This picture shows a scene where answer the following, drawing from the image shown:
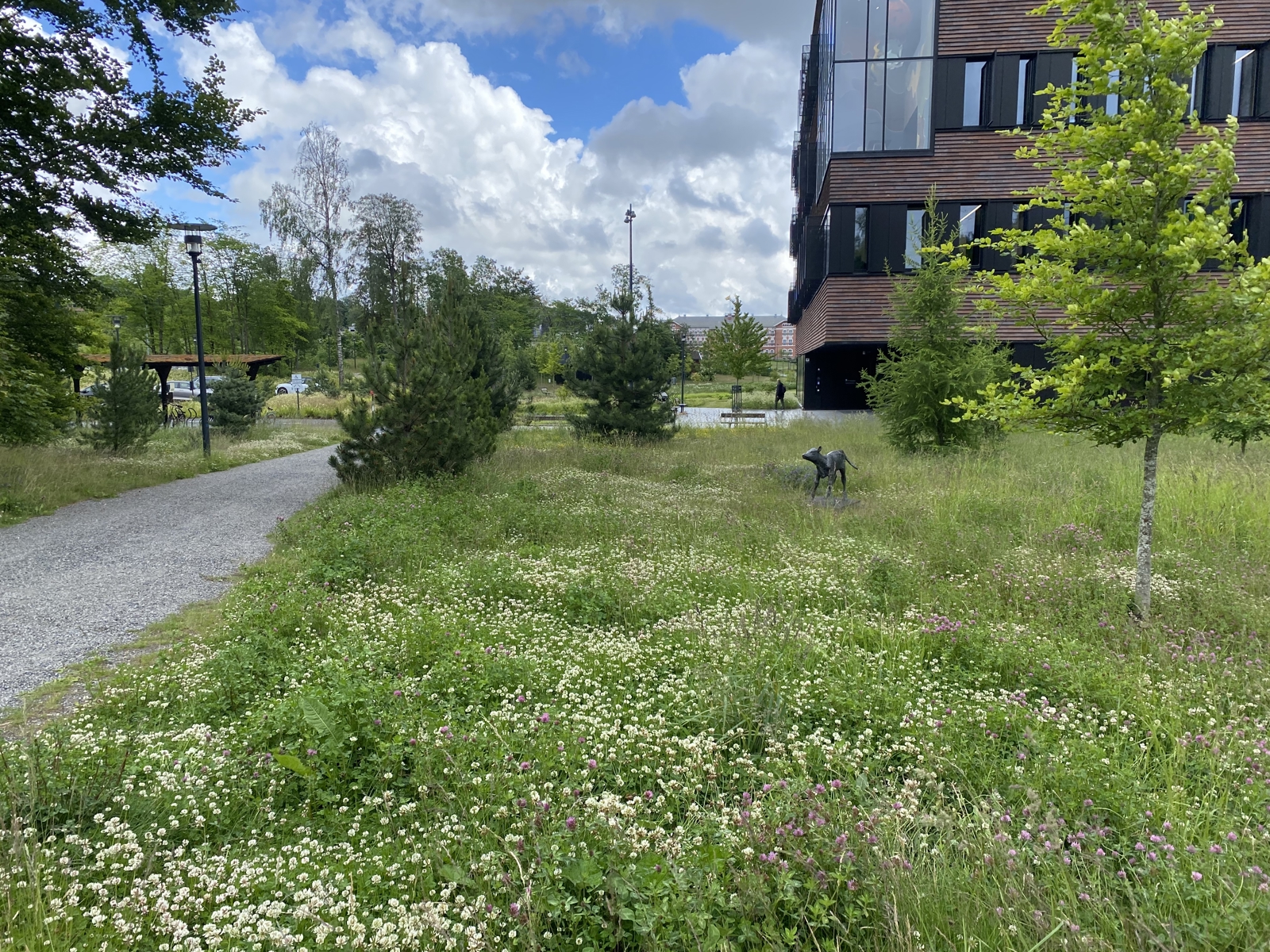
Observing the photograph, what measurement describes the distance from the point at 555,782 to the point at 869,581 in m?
4.09

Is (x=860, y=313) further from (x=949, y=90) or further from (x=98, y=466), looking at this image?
(x=98, y=466)

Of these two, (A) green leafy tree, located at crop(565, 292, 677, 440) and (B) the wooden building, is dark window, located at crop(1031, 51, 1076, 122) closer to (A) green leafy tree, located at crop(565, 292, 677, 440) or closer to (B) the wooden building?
(B) the wooden building

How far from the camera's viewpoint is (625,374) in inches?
730

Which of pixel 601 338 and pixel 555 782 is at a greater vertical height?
pixel 601 338

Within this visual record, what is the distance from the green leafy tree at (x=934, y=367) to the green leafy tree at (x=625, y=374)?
243 inches

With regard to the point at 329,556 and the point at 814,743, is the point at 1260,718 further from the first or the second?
the point at 329,556

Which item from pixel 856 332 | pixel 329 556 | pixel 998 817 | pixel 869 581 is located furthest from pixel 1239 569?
pixel 856 332

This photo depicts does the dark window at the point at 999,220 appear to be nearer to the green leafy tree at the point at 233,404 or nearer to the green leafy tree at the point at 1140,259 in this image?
the green leafy tree at the point at 1140,259

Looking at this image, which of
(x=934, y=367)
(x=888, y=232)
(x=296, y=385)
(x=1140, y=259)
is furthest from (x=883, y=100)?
(x=296, y=385)

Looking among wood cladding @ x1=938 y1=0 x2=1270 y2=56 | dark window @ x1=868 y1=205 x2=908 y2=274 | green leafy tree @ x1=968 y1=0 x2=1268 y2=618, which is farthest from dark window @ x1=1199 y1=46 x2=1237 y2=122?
green leafy tree @ x1=968 y1=0 x2=1268 y2=618

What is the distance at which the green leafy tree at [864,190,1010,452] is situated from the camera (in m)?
15.0

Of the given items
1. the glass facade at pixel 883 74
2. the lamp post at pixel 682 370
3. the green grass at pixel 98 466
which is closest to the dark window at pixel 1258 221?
the glass facade at pixel 883 74

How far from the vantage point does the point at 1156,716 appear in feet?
12.1

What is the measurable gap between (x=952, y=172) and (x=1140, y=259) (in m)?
22.2
